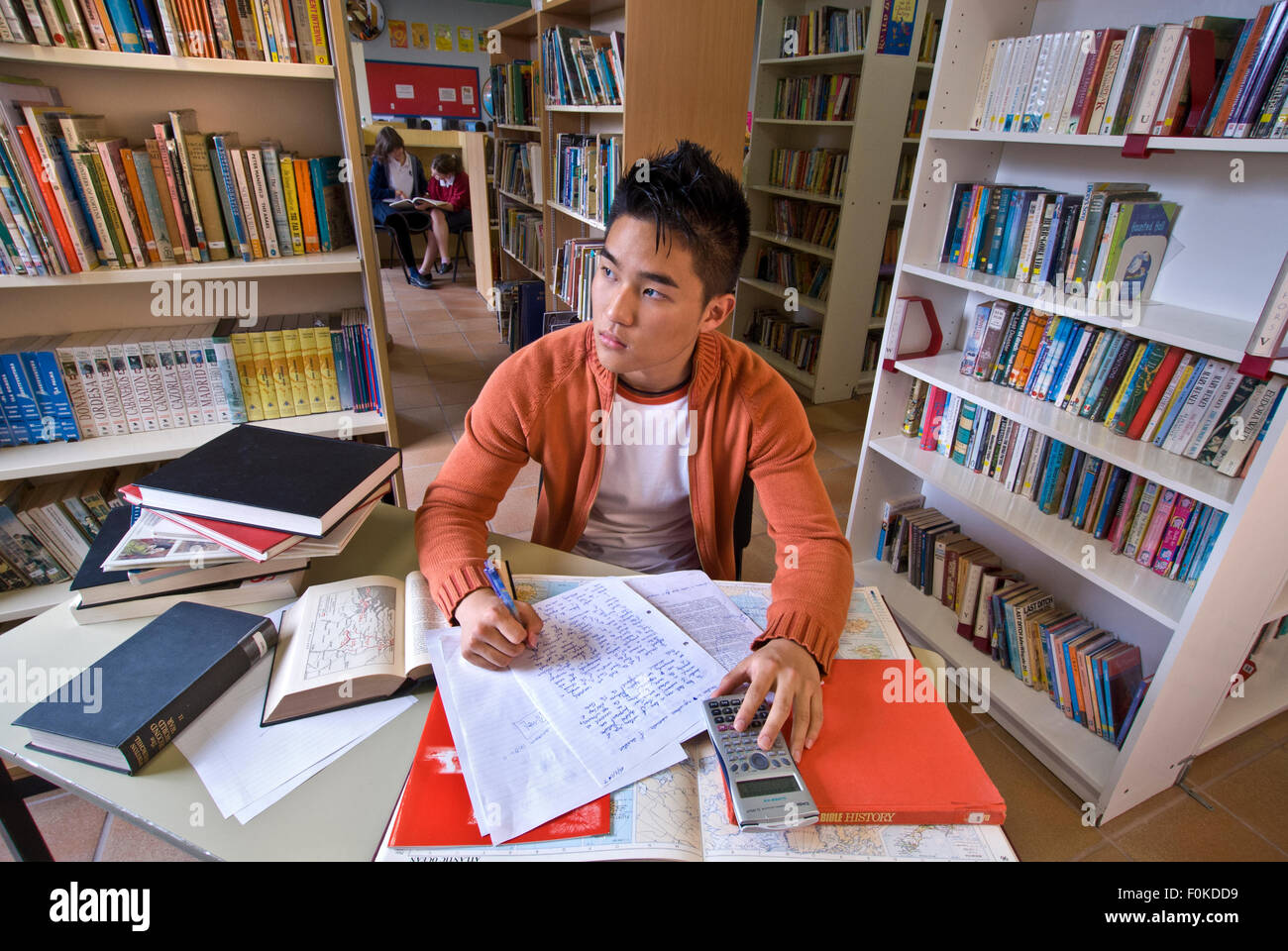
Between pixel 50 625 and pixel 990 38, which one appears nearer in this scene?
pixel 50 625

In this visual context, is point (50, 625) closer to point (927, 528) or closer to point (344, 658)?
point (344, 658)

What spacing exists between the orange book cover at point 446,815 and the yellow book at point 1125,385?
1.60 m

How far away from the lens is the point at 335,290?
2.37m

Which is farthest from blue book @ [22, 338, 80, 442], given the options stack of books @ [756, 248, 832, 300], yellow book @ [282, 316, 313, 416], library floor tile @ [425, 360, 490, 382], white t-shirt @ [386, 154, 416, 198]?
white t-shirt @ [386, 154, 416, 198]

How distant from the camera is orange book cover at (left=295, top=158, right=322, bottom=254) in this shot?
2000 mm

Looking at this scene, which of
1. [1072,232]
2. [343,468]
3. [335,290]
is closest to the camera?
[343,468]

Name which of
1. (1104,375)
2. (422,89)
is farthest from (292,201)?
(422,89)

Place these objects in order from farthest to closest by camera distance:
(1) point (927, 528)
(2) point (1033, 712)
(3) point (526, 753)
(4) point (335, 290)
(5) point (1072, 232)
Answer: (4) point (335, 290) < (1) point (927, 528) < (2) point (1033, 712) < (5) point (1072, 232) < (3) point (526, 753)

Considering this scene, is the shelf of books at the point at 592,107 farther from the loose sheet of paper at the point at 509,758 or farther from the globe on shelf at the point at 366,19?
the globe on shelf at the point at 366,19

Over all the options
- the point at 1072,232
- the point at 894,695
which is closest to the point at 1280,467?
the point at 1072,232

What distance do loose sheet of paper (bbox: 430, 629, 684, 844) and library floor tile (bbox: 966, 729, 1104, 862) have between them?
3.65ft

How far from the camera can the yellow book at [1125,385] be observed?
1.58m

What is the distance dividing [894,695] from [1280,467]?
3.22ft

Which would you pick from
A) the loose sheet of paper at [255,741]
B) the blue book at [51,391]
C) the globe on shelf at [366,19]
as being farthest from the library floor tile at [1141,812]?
the globe on shelf at [366,19]
